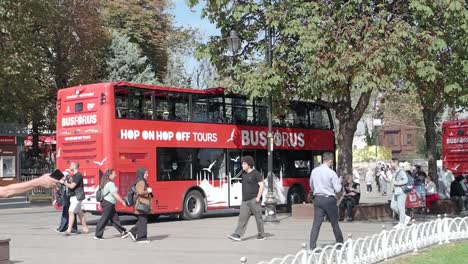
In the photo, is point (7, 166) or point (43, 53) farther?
point (43, 53)

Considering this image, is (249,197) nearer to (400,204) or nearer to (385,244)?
(385,244)

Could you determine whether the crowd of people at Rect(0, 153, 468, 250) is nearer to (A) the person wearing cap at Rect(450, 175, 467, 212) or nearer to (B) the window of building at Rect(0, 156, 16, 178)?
(A) the person wearing cap at Rect(450, 175, 467, 212)

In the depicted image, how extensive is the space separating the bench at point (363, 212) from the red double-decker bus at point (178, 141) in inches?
111

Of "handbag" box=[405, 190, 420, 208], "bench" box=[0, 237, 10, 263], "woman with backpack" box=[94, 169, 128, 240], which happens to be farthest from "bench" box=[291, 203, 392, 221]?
"bench" box=[0, 237, 10, 263]

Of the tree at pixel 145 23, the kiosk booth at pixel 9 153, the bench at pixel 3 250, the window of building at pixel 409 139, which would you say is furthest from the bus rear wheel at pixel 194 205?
the window of building at pixel 409 139

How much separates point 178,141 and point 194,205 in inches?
89.3

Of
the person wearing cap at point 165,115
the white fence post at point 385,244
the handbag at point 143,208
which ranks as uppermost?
the person wearing cap at point 165,115

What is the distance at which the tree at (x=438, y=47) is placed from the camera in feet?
53.5

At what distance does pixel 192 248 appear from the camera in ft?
44.5

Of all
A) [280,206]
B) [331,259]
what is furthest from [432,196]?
[331,259]

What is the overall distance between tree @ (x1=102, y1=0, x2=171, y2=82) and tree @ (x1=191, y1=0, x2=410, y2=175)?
86.0ft

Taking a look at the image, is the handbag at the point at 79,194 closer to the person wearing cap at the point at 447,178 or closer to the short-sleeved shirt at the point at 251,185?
the short-sleeved shirt at the point at 251,185

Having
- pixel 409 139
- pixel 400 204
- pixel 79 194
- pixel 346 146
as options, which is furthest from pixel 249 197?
pixel 409 139

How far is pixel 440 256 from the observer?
10922mm
